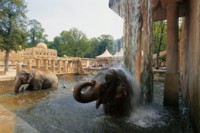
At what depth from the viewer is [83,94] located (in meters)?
3.64

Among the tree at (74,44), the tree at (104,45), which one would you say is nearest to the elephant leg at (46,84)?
the tree at (74,44)

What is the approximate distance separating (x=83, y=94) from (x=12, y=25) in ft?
67.2

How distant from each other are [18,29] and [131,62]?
1835 centimetres

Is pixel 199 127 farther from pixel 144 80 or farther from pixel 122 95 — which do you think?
pixel 144 80

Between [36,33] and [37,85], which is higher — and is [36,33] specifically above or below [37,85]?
above

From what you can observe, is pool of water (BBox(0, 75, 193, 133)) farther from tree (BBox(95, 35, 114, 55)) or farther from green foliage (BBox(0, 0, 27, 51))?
tree (BBox(95, 35, 114, 55))

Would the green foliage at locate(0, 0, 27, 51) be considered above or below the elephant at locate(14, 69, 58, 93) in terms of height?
above

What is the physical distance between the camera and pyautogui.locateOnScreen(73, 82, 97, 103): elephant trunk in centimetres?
351

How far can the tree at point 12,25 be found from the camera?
19.9 m

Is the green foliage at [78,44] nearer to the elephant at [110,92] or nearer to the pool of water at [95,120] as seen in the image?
the pool of water at [95,120]

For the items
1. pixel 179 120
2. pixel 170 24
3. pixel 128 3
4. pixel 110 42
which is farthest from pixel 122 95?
pixel 110 42

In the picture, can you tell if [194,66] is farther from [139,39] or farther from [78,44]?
[78,44]

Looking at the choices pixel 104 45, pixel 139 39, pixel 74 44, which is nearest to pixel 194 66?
pixel 139 39

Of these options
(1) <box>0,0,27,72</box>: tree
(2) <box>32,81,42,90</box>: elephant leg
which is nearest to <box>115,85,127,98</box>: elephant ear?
(2) <box>32,81,42,90</box>: elephant leg
